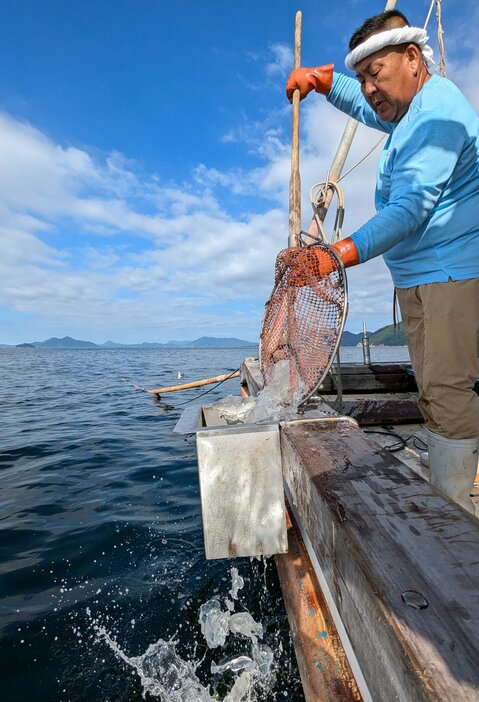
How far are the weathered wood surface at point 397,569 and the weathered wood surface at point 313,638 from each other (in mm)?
699

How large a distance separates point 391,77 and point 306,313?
5.37 feet

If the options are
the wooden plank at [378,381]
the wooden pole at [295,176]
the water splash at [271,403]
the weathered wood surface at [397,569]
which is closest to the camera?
the weathered wood surface at [397,569]

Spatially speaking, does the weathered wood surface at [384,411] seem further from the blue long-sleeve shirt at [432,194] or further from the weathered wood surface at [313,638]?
the blue long-sleeve shirt at [432,194]

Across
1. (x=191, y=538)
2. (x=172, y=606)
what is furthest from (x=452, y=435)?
(x=191, y=538)

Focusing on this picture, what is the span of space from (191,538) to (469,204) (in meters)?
3.88

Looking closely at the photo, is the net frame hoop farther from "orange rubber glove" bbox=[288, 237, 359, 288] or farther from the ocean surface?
the ocean surface

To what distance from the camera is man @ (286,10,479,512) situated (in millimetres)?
2285

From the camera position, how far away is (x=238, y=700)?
88.8 inches

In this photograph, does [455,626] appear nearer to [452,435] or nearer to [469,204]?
[452,435]

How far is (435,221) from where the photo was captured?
249 centimetres

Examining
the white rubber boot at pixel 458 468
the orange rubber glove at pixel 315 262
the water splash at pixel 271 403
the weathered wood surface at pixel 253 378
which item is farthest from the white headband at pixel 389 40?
the weathered wood surface at pixel 253 378

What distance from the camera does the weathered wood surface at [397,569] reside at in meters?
0.78

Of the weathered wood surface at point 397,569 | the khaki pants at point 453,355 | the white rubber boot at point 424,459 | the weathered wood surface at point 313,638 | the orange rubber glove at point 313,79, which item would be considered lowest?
the weathered wood surface at point 313,638

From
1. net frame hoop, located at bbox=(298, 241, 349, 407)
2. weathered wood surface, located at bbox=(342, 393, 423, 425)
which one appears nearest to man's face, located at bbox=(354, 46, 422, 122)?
net frame hoop, located at bbox=(298, 241, 349, 407)
